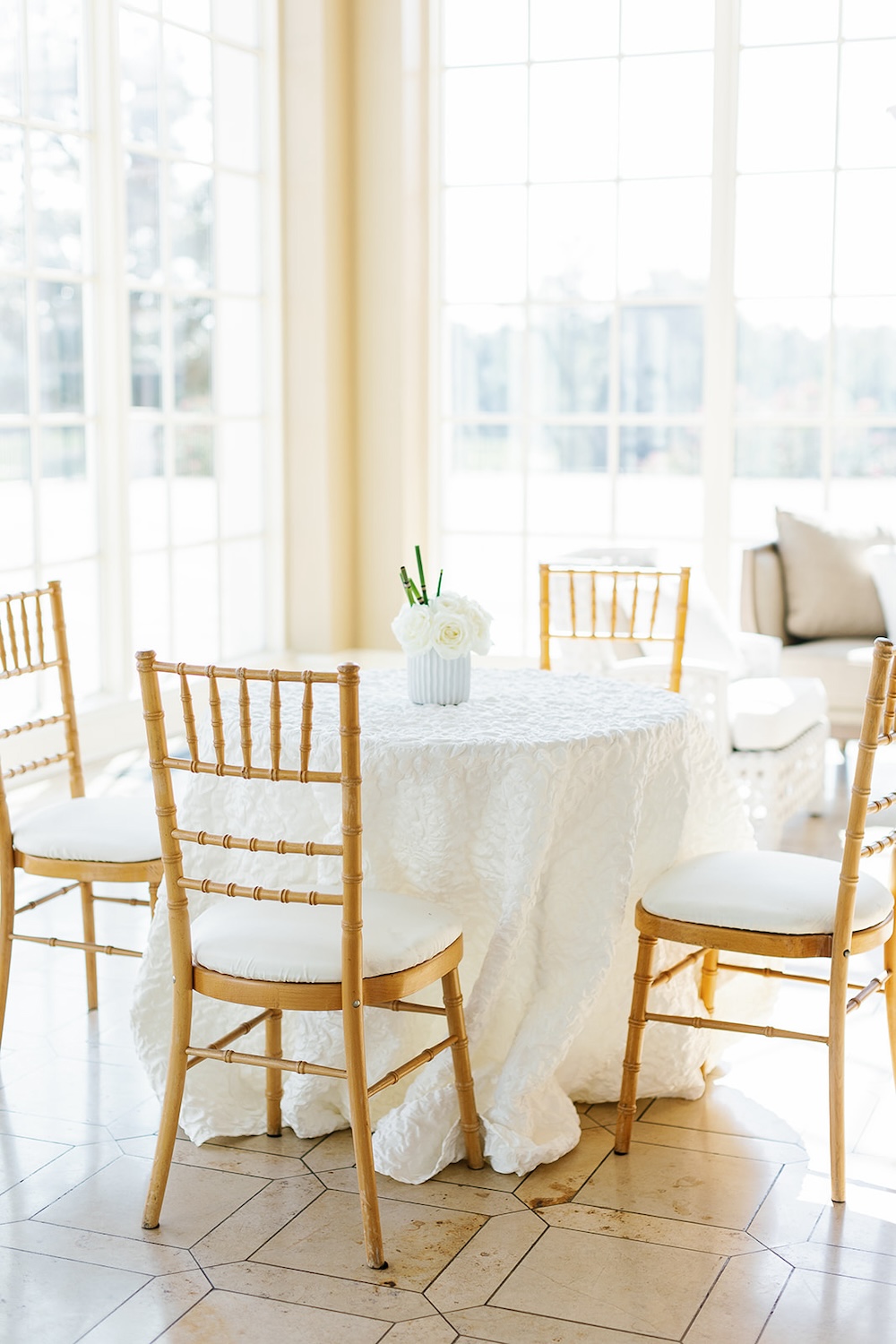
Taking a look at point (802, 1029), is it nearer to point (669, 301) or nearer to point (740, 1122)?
point (740, 1122)

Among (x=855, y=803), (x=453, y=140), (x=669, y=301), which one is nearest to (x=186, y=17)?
(x=453, y=140)

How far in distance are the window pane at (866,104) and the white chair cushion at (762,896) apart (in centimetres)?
449

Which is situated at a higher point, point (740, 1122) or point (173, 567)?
point (173, 567)

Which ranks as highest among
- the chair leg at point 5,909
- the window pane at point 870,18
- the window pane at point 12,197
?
the window pane at point 870,18

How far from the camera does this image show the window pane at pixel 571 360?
7031 millimetres

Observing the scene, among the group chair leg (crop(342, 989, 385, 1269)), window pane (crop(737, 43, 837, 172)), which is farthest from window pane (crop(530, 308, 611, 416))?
chair leg (crop(342, 989, 385, 1269))

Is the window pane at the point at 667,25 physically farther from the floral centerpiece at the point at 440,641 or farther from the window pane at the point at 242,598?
the floral centerpiece at the point at 440,641

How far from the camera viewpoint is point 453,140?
23.4ft

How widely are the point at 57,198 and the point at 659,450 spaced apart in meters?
2.82

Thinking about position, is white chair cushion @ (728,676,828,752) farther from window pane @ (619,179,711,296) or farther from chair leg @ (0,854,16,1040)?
window pane @ (619,179,711,296)

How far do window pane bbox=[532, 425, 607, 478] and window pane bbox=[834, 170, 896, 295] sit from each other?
125cm

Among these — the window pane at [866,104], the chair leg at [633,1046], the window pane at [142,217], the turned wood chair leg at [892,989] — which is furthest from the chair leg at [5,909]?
the window pane at [866,104]

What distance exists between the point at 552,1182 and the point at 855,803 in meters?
0.84

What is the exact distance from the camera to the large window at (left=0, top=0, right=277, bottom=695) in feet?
17.9
